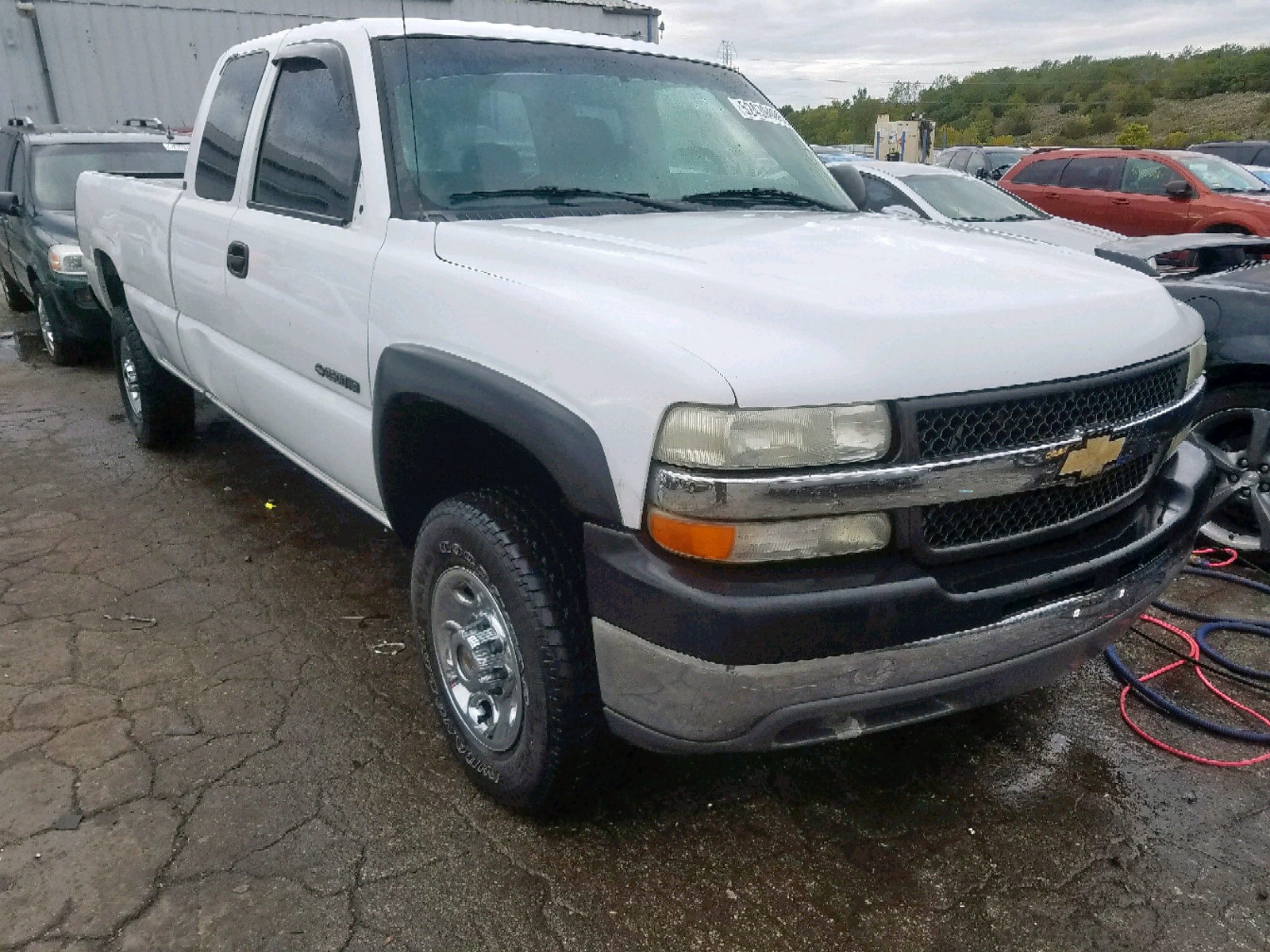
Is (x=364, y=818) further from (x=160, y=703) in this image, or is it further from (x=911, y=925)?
(x=911, y=925)

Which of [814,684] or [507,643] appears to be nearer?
[814,684]

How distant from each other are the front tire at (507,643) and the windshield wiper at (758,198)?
1.20 meters

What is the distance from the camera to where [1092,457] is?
194 cm

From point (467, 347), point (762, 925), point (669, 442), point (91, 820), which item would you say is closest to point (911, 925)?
point (762, 925)

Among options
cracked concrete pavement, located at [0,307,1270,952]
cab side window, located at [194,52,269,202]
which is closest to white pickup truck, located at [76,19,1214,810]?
cracked concrete pavement, located at [0,307,1270,952]

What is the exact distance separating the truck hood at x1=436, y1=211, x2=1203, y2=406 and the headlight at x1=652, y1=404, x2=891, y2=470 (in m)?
0.03

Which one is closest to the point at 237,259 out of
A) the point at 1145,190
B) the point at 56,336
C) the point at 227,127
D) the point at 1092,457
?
the point at 227,127

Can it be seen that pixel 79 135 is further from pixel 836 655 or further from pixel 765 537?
pixel 836 655

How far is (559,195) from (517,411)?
39.0 inches

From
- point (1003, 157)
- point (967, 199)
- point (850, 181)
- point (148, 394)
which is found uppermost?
point (850, 181)

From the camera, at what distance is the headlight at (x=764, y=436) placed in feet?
5.52

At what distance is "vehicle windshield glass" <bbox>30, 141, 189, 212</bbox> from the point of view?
7.29 metres

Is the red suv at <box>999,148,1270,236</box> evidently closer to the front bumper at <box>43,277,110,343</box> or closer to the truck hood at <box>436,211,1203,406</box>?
the truck hood at <box>436,211,1203,406</box>

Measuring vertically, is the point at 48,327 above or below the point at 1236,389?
below
